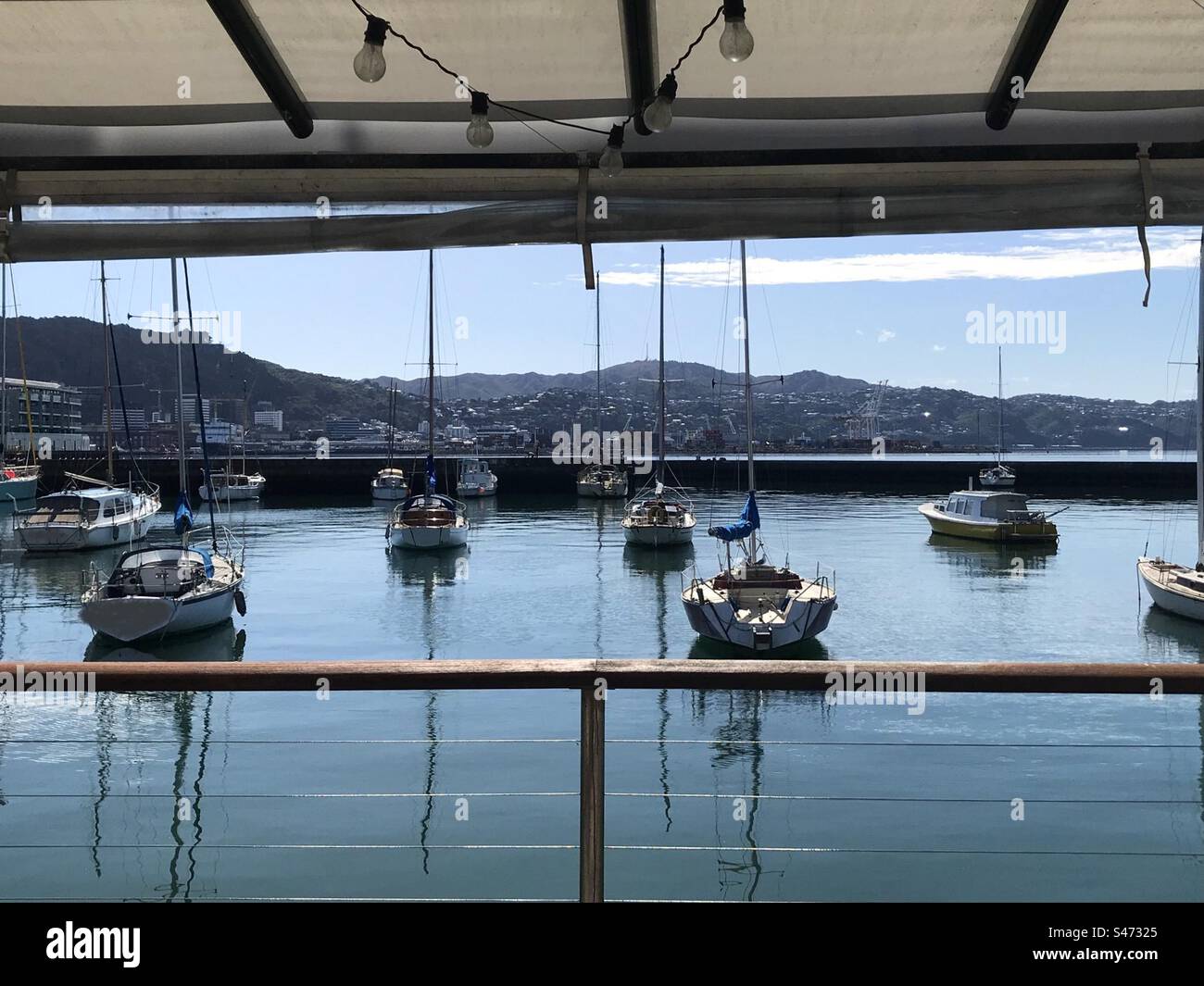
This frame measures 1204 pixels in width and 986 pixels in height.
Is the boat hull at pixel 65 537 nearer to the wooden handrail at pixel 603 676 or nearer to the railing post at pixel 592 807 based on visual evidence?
the wooden handrail at pixel 603 676

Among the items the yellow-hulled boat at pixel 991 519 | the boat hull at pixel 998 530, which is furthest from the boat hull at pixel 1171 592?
the yellow-hulled boat at pixel 991 519

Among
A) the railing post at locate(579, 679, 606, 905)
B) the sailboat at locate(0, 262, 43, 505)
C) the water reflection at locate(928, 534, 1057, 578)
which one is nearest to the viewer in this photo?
the railing post at locate(579, 679, 606, 905)

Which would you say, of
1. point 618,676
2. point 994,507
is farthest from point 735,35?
point 994,507

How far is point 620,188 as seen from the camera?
320 cm

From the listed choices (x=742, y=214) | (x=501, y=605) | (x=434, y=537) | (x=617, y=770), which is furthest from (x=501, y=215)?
(x=434, y=537)

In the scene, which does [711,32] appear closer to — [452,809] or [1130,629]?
[452,809]

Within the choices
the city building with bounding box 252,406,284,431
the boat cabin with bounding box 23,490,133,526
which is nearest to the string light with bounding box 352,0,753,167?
the boat cabin with bounding box 23,490,133,526

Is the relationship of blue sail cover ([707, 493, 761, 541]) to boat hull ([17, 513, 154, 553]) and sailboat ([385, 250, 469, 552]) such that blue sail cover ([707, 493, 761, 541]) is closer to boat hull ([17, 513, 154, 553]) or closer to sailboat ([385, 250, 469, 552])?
sailboat ([385, 250, 469, 552])

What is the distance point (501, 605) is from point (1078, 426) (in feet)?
542

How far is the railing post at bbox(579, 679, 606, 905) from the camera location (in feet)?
7.04

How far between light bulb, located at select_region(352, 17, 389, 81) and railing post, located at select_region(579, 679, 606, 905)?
162 centimetres

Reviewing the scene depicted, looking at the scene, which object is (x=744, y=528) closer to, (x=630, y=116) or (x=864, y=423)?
(x=630, y=116)

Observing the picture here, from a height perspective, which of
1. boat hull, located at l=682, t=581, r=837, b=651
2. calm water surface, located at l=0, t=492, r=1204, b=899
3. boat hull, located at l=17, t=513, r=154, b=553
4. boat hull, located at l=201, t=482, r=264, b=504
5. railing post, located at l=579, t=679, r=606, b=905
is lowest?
calm water surface, located at l=0, t=492, r=1204, b=899

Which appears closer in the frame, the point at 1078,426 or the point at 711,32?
the point at 711,32
